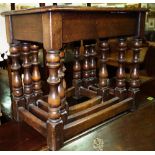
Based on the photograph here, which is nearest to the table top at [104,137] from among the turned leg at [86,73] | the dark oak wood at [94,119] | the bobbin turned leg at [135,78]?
the dark oak wood at [94,119]

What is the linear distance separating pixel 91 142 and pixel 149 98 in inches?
26.2

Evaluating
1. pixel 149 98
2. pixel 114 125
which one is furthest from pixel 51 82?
pixel 149 98

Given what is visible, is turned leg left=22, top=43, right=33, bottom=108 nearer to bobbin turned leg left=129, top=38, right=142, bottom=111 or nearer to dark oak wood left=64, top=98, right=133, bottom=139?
dark oak wood left=64, top=98, right=133, bottom=139

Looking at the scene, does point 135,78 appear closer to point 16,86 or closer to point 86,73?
point 86,73

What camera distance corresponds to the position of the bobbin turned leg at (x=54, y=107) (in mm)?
857

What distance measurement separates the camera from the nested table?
0.86 metres

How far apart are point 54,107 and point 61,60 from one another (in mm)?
240

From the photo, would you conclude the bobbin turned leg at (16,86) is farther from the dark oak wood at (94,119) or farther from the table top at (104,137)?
the dark oak wood at (94,119)

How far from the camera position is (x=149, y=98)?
4.94ft

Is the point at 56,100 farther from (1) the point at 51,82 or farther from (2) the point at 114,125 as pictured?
(2) the point at 114,125

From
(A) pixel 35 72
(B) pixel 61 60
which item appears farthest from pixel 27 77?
(B) pixel 61 60

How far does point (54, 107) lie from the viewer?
91 cm
